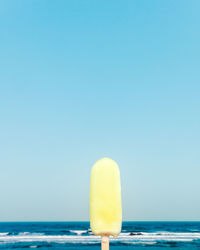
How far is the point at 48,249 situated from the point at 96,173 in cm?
2126

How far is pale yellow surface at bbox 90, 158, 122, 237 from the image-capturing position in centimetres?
329

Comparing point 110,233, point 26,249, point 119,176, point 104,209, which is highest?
point 119,176

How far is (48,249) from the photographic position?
888 inches

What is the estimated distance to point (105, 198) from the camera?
329cm

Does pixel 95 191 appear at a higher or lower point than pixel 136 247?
higher

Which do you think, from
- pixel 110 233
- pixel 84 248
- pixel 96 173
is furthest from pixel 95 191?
pixel 84 248

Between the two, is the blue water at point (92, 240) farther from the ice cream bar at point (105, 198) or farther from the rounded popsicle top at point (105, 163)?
the rounded popsicle top at point (105, 163)

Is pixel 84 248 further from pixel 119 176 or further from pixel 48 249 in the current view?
pixel 119 176

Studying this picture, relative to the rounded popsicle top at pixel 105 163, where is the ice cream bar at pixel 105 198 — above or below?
below

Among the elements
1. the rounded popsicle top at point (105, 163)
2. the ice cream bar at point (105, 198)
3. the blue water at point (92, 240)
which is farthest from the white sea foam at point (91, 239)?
the rounded popsicle top at point (105, 163)

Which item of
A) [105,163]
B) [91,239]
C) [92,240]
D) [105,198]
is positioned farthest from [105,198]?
[91,239]

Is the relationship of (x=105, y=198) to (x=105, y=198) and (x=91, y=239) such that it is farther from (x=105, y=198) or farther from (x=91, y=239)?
(x=91, y=239)

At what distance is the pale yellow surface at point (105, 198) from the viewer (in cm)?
329

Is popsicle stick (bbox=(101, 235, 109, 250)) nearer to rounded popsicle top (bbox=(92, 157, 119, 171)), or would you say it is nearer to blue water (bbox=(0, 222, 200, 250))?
rounded popsicle top (bbox=(92, 157, 119, 171))
